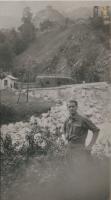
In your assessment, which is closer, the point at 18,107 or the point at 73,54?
the point at 18,107

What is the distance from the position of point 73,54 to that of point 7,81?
487mm

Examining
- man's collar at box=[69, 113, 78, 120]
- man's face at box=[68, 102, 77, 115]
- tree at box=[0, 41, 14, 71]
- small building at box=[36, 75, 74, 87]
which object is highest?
tree at box=[0, 41, 14, 71]

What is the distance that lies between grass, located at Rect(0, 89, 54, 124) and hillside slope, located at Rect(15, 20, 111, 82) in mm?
182

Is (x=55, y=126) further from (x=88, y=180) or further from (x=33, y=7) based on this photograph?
(x=33, y=7)

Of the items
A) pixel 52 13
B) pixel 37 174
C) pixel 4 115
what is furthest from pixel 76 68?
pixel 37 174

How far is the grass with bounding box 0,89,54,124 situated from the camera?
224 cm

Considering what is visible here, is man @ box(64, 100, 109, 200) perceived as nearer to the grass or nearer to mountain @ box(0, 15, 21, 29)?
the grass

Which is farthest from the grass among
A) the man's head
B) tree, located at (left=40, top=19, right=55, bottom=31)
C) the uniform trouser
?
tree, located at (left=40, top=19, right=55, bottom=31)

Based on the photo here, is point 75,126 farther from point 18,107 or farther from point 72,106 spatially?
point 18,107

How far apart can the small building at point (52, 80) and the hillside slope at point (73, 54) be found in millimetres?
34

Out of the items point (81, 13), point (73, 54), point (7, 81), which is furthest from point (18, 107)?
point (81, 13)

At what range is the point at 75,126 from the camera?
2.41 meters

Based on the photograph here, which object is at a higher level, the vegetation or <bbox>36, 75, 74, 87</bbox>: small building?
the vegetation

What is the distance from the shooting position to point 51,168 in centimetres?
234
